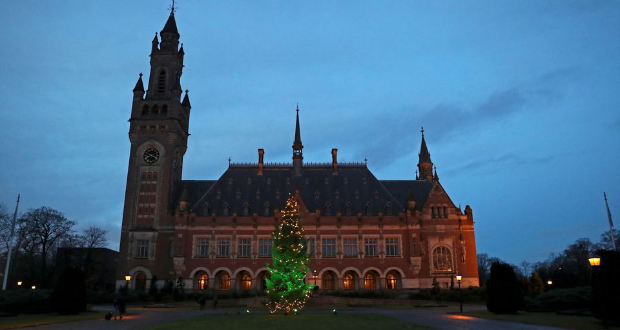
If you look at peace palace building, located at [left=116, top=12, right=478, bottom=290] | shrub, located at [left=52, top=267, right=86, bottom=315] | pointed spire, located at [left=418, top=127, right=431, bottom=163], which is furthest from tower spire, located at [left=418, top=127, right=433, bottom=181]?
shrub, located at [left=52, top=267, right=86, bottom=315]

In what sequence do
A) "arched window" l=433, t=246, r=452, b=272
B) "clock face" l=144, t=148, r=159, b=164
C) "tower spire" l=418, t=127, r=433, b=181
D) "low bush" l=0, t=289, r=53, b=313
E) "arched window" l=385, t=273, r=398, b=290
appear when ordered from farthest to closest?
"tower spire" l=418, t=127, r=433, b=181
"clock face" l=144, t=148, r=159, b=164
"arched window" l=433, t=246, r=452, b=272
"arched window" l=385, t=273, r=398, b=290
"low bush" l=0, t=289, r=53, b=313

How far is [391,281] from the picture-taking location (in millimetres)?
62938

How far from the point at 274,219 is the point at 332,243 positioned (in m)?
8.89

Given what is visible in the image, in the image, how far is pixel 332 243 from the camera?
63531 mm

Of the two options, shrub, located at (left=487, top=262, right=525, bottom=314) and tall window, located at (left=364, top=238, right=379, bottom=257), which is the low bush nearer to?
shrub, located at (left=487, top=262, right=525, bottom=314)

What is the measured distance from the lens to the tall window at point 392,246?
207 ft

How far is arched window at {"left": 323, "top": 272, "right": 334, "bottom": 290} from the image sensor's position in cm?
6303

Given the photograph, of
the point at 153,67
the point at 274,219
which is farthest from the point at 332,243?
the point at 153,67

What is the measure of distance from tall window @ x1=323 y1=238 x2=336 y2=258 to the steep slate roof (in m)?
4.02

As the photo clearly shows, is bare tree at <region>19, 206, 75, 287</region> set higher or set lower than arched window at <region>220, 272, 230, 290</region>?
higher

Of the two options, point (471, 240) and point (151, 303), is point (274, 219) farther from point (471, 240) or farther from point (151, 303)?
point (471, 240)

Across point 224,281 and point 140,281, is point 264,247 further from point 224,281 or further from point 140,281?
point 140,281

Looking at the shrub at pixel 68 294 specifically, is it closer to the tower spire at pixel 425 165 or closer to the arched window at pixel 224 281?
the arched window at pixel 224 281

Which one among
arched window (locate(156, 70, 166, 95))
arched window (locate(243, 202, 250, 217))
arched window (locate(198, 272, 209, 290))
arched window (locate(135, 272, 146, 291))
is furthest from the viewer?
arched window (locate(156, 70, 166, 95))
